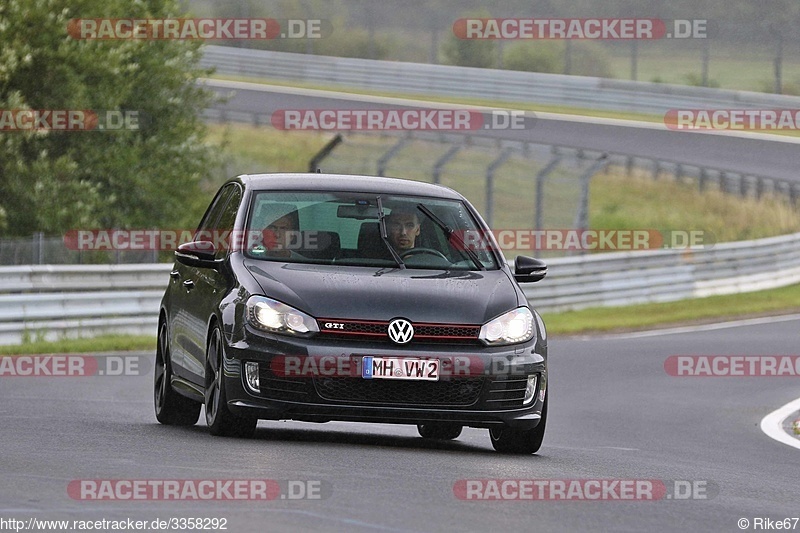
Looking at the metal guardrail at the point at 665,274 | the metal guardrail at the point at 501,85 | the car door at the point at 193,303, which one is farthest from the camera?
the metal guardrail at the point at 501,85

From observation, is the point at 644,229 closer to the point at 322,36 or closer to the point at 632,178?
the point at 632,178

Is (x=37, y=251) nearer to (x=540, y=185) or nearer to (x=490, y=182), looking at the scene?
(x=490, y=182)

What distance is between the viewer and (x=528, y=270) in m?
10.4

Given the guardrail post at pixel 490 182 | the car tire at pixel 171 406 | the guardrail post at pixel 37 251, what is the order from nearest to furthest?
1. the car tire at pixel 171 406
2. the guardrail post at pixel 37 251
3. the guardrail post at pixel 490 182

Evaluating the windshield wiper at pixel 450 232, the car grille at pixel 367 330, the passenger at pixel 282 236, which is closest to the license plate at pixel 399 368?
the car grille at pixel 367 330

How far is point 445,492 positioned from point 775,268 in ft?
83.7

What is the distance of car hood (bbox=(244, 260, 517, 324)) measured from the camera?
30.5 feet

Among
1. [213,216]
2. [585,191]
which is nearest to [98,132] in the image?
[585,191]

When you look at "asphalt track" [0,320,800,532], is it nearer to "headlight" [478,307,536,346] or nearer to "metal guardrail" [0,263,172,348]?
"headlight" [478,307,536,346]

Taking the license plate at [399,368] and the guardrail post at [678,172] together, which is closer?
the license plate at [399,368]

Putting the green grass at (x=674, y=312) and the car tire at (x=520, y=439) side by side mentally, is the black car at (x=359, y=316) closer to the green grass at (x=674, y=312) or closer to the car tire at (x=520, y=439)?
the car tire at (x=520, y=439)

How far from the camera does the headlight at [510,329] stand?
372 inches

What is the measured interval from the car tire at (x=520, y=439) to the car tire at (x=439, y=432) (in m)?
1.25

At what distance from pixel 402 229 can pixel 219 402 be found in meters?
1.57
